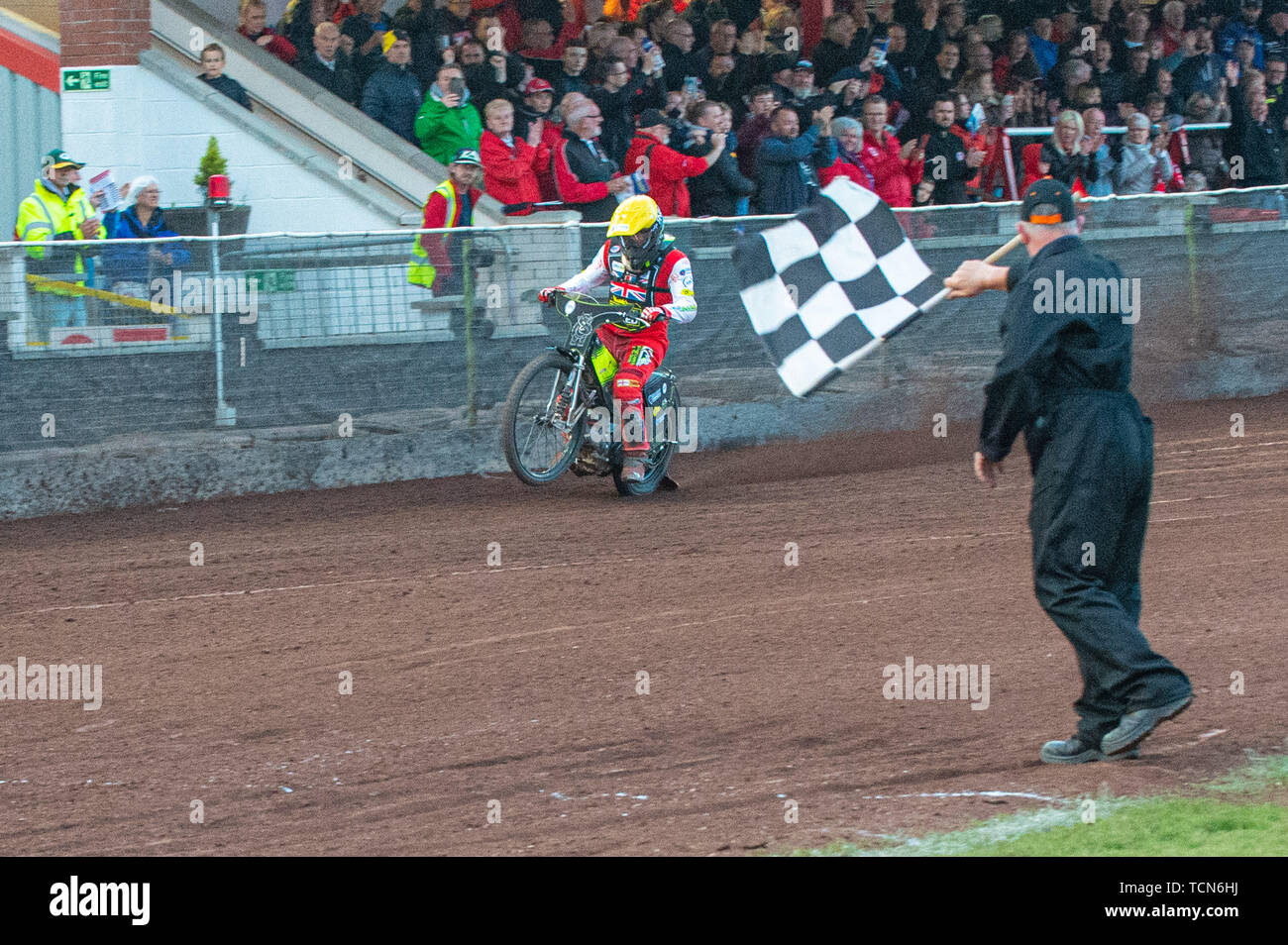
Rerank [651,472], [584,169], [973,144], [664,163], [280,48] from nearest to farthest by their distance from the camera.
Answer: [651,472] → [664,163] → [584,169] → [280,48] → [973,144]

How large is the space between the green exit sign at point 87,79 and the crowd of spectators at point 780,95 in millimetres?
1027

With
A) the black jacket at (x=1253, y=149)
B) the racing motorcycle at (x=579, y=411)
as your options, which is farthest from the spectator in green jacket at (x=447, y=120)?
the black jacket at (x=1253, y=149)

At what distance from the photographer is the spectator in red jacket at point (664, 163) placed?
1286cm

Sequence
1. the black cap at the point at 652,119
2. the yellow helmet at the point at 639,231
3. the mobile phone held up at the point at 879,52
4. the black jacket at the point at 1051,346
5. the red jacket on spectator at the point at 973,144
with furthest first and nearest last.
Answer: the mobile phone held up at the point at 879,52 → the red jacket on spectator at the point at 973,144 → the black cap at the point at 652,119 → the yellow helmet at the point at 639,231 → the black jacket at the point at 1051,346

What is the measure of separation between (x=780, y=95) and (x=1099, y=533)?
10.4m

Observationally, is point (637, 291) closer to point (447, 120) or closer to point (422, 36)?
point (447, 120)

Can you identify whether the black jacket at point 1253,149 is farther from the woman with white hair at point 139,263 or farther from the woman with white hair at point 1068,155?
the woman with white hair at point 139,263

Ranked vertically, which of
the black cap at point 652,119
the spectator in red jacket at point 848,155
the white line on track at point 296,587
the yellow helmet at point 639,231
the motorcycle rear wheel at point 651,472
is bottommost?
the white line on track at point 296,587

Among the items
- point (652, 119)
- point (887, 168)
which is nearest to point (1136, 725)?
point (652, 119)

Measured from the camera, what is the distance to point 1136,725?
16.3ft

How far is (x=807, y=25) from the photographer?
1800 cm

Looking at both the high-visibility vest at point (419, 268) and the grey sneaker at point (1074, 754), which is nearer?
the grey sneaker at point (1074, 754)

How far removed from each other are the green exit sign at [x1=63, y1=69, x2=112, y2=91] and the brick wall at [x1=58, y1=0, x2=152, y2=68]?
66 mm

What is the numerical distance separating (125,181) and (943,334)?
23.4ft
